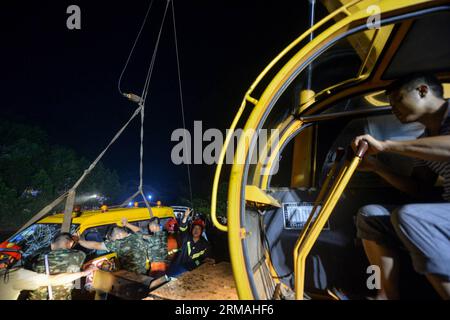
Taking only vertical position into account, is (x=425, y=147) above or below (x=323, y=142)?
below

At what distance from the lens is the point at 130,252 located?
4.55 meters

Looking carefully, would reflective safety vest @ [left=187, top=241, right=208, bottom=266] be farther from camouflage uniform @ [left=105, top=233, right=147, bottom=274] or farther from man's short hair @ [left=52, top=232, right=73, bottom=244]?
man's short hair @ [left=52, top=232, right=73, bottom=244]

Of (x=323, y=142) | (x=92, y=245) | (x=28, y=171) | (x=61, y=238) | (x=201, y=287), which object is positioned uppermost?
(x=323, y=142)

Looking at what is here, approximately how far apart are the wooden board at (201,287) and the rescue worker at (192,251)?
1.03 metres

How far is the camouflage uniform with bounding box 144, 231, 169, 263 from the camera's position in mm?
5031

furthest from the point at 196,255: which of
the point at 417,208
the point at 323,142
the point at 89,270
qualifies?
the point at 417,208

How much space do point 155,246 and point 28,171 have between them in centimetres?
2237

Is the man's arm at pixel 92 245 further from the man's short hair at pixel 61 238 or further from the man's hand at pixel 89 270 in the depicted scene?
the man's short hair at pixel 61 238

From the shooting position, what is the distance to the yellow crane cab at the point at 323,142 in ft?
6.04

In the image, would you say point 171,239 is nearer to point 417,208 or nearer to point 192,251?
point 192,251

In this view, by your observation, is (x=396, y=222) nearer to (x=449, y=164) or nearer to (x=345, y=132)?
(x=449, y=164)

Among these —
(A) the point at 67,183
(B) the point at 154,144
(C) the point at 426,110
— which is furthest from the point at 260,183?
(B) the point at 154,144

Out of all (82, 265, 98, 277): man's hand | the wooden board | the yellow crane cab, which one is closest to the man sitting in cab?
the yellow crane cab

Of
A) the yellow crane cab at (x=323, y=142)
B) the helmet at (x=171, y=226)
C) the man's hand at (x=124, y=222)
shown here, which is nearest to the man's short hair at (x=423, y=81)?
the yellow crane cab at (x=323, y=142)
